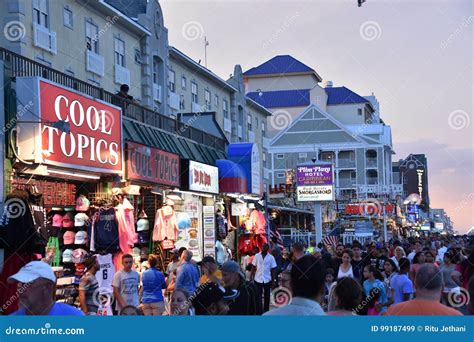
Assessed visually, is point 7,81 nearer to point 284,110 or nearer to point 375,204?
point 375,204

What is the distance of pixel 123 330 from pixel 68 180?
893cm

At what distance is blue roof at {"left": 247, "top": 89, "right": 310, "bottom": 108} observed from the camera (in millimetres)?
90419

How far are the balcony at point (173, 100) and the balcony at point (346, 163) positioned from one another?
48.2 meters

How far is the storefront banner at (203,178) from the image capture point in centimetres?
2016

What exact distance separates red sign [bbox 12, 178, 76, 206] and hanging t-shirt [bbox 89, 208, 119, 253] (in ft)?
2.07

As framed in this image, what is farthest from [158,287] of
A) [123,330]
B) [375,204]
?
[375,204]

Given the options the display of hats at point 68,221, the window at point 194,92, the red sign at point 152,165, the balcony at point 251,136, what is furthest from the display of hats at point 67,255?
the balcony at point 251,136

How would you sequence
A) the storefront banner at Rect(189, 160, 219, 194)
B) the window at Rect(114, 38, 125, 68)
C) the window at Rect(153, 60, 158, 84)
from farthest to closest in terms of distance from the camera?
1. the window at Rect(153, 60, 158, 84)
2. the window at Rect(114, 38, 125, 68)
3. the storefront banner at Rect(189, 160, 219, 194)

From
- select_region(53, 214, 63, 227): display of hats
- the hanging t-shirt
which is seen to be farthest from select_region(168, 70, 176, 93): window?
select_region(53, 214, 63, 227): display of hats

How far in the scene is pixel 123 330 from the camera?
6.41 meters

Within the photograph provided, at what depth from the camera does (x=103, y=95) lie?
16750 millimetres

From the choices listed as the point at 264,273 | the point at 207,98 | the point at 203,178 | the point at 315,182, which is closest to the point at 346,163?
the point at 315,182

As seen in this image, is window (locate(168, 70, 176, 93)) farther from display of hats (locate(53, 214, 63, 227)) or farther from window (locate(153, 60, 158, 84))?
display of hats (locate(53, 214, 63, 227))

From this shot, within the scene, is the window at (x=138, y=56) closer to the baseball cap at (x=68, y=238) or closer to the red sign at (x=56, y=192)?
the red sign at (x=56, y=192)
